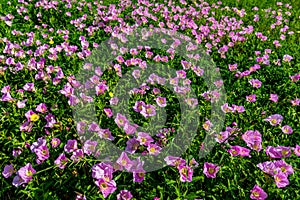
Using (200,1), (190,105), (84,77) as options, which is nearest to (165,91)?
(190,105)

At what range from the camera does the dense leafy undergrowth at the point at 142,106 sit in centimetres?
203

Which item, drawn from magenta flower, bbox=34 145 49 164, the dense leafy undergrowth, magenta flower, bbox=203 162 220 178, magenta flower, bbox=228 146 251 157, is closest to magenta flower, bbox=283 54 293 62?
the dense leafy undergrowth

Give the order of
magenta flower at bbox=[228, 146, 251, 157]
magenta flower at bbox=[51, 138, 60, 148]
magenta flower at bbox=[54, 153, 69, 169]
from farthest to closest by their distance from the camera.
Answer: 1. magenta flower at bbox=[51, 138, 60, 148]
2. magenta flower at bbox=[228, 146, 251, 157]
3. magenta flower at bbox=[54, 153, 69, 169]

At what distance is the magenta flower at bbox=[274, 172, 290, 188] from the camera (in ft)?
6.17

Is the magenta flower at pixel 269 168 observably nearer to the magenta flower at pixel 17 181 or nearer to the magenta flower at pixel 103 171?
the magenta flower at pixel 103 171

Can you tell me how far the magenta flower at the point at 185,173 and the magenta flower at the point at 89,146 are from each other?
2.19ft

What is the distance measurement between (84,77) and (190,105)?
1.26m

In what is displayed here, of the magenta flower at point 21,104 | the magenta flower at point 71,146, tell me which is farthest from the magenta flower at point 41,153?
the magenta flower at point 21,104

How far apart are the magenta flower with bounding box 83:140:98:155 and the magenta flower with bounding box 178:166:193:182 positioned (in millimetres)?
668

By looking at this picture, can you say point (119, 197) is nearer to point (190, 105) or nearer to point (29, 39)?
point (190, 105)

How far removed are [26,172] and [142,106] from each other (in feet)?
3.54

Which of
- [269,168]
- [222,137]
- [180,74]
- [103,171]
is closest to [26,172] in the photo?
[103,171]

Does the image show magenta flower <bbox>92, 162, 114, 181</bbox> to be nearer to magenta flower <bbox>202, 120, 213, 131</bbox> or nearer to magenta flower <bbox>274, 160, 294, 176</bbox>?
magenta flower <bbox>202, 120, 213, 131</bbox>

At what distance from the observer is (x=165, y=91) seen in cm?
314
